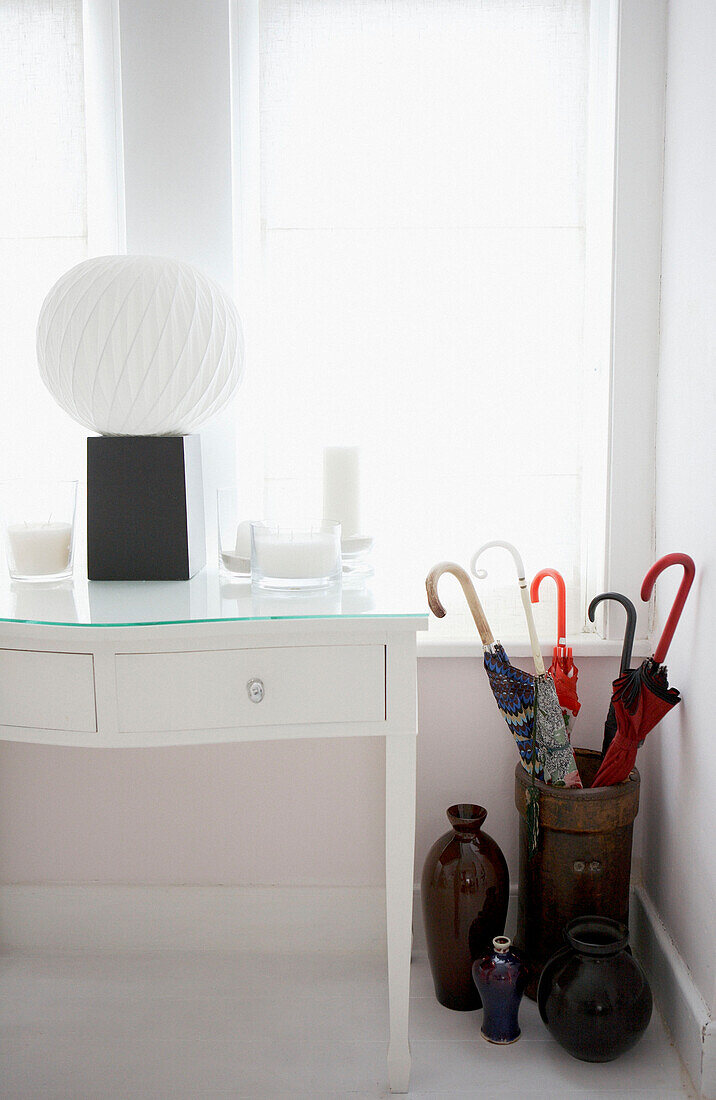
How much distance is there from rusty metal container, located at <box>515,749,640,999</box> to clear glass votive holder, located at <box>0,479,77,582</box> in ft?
2.71

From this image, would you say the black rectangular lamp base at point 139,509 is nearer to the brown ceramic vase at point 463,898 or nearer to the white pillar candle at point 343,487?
the white pillar candle at point 343,487

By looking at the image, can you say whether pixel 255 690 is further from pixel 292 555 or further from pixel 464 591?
pixel 464 591

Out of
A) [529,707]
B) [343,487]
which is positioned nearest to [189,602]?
[343,487]

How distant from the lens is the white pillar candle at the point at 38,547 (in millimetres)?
1278

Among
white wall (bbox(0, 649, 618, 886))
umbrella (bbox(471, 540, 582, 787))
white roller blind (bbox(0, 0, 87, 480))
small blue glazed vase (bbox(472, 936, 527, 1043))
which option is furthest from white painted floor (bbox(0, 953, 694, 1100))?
white roller blind (bbox(0, 0, 87, 480))

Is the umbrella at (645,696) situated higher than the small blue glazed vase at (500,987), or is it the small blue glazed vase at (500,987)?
the umbrella at (645,696)

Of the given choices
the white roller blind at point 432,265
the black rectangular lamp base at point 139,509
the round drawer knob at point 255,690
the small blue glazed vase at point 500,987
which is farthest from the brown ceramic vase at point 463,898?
the black rectangular lamp base at point 139,509

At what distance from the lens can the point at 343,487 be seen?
1.38 meters

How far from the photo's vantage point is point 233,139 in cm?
154

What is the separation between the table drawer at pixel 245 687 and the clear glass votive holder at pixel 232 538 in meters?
0.23

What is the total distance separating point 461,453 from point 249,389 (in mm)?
406

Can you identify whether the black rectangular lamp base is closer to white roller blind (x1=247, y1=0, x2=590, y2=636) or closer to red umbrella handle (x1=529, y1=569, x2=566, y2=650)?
white roller blind (x1=247, y1=0, x2=590, y2=636)

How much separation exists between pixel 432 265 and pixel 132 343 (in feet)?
1.93

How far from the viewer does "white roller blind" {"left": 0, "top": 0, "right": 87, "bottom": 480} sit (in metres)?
1.54
